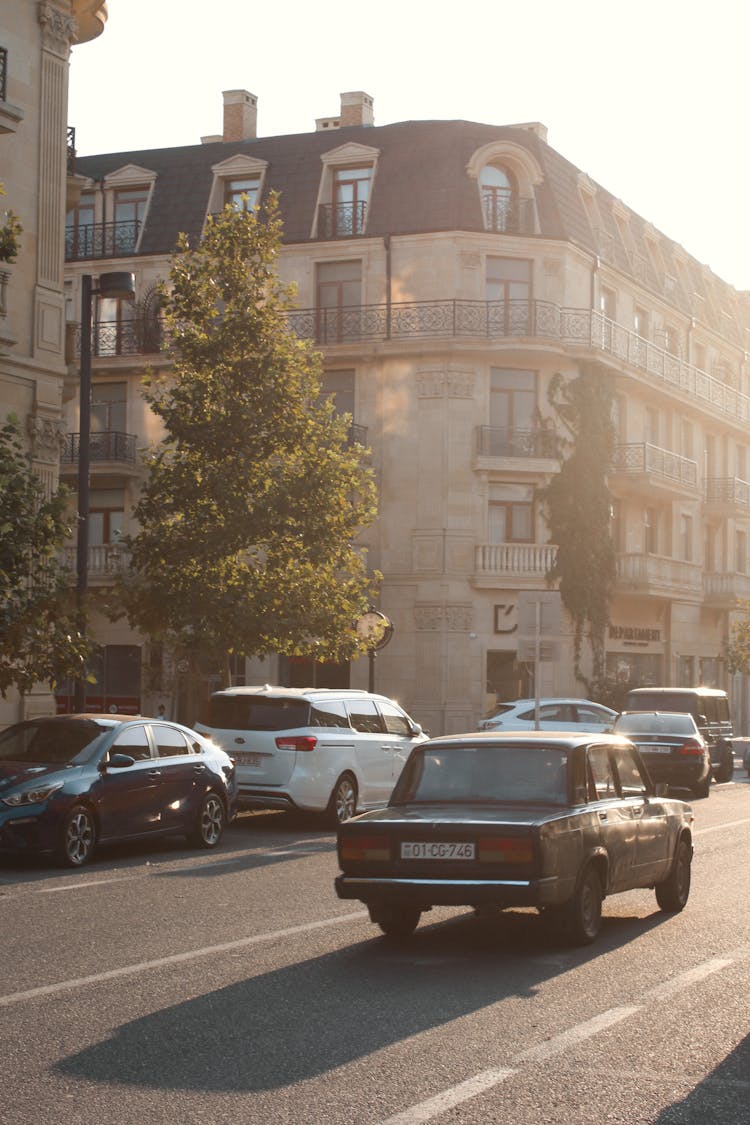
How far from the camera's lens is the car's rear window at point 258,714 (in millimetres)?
20000

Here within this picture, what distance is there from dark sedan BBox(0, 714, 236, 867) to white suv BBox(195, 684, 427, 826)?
1537mm

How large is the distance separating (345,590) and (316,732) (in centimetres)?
663

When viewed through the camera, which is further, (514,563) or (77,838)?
(514,563)

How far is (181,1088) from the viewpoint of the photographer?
6.43 m

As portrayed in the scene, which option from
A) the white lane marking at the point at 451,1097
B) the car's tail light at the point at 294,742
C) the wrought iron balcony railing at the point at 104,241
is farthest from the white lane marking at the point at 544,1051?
the wrought iron balcony railing at the point at 104,241

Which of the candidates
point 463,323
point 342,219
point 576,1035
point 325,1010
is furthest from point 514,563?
point 576,1035

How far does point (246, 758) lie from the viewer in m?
19.9

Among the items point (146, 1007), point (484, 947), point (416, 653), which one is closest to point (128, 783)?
point (484, 947)

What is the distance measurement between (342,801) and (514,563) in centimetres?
2446

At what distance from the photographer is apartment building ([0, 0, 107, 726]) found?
84.2ft

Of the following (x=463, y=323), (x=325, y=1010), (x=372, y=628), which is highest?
(x=463, y=323)

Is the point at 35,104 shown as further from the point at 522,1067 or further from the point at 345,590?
the point at 522,1067

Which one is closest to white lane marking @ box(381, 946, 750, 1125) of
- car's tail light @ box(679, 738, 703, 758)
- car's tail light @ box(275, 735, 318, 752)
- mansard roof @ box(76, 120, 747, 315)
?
car's tail light @ box(275, 735, 318, 752)

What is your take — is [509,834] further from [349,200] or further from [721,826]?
[349,200]
